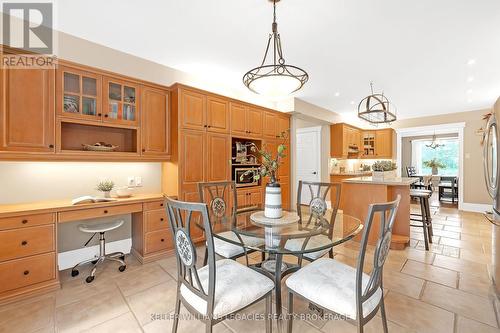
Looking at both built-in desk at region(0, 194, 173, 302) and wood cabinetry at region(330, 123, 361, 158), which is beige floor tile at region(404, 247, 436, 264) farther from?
built-in desk at region(0, 194, 173, 302)

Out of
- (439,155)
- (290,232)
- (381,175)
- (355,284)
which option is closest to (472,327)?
(355,284)

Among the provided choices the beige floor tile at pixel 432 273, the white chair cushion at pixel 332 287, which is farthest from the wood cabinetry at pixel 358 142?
the white chair cushion at pixel 332 287

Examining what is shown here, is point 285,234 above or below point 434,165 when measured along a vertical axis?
below

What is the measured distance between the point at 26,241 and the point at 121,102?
5.64ft

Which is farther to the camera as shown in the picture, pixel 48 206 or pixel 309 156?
pixel 309 156

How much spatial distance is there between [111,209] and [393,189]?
12.9 ft

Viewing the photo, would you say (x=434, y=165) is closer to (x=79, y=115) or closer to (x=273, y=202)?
(x=273, y=202)

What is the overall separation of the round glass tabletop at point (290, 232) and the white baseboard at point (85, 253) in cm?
180

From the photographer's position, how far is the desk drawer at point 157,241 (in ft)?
9.25

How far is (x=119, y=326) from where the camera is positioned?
1.71 metres

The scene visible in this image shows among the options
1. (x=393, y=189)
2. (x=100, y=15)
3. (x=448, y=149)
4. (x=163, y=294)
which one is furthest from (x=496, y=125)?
(x=448, y=149)

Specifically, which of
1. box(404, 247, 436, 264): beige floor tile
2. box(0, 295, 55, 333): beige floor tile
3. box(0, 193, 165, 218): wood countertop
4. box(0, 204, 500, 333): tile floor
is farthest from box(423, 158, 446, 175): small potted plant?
box(0, 295, 55, 333): beige floor tile

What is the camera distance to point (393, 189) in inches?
136

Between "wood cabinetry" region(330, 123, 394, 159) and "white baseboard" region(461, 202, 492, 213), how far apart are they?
7.15ft
